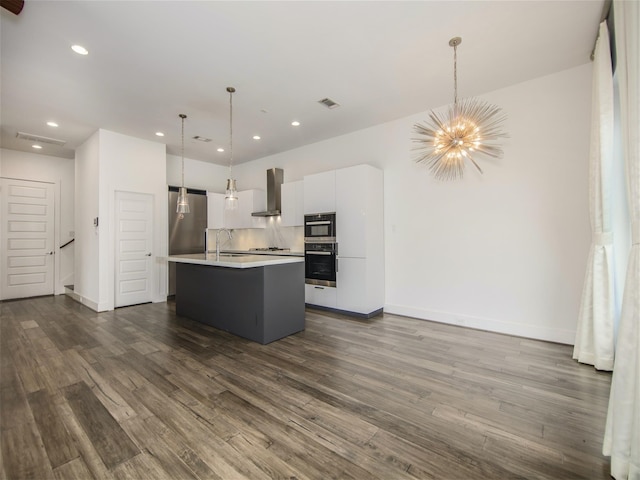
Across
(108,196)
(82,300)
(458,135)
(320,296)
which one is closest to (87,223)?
(108,196)

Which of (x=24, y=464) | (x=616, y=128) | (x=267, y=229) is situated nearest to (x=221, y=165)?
(x=267, y=229)

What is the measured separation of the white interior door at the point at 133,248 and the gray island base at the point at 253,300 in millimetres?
1864

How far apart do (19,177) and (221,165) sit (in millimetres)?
3915

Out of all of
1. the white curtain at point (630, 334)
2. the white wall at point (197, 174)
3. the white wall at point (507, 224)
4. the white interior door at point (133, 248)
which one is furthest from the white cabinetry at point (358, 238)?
the white wall at point (197, 174)

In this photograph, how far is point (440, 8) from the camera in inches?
89.5

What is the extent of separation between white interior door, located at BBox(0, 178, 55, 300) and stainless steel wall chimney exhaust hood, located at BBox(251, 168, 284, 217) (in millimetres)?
4699

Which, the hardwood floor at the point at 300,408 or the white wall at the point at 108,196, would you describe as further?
the white wall at the point at 108,196

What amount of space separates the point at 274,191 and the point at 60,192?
478cm

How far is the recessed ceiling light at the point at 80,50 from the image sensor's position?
8.79 ft

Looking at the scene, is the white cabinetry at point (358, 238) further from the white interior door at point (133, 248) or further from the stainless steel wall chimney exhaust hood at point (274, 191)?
the white interior door at point (133, 248)

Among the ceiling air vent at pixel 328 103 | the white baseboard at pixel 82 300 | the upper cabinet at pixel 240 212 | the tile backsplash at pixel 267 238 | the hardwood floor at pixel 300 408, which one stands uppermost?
the ceiling air vent at pixel 328 103

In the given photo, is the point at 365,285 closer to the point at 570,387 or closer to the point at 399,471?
the point at 570,387

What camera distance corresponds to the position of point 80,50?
271cm

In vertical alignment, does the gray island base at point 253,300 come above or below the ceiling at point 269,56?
below
